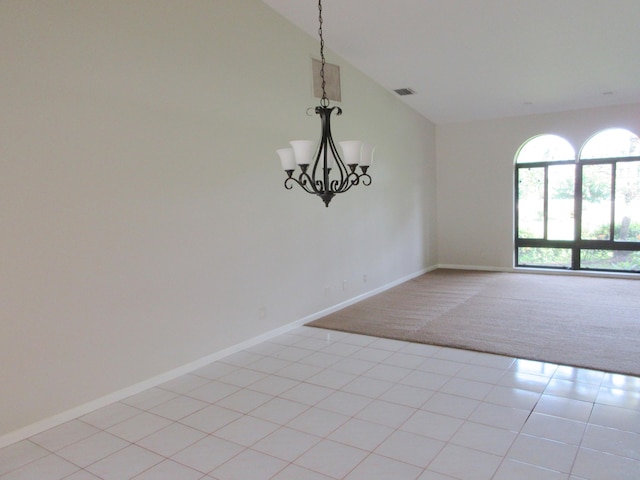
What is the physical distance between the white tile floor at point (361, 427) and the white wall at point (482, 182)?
4426mm

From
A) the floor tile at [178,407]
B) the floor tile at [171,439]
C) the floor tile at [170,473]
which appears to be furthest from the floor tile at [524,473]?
the floor tile at [178,407]

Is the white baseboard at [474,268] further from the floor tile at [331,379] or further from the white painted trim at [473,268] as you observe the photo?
the floor tile at [331,379]

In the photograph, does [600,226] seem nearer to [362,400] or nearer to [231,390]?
[362,400]

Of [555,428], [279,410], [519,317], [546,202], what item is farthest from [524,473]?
[546,202]

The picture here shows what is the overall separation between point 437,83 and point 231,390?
15.5ft

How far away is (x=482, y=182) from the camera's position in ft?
25.3

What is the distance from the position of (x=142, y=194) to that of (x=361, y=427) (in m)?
2.21

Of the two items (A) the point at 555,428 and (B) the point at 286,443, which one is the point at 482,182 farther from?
(B) the point at 286,443

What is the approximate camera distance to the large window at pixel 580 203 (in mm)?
6668

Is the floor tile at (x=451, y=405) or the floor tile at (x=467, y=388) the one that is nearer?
the floor tile at (x=451, y=405)

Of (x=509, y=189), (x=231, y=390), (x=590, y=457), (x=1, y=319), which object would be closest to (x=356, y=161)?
(x=231, y=390)

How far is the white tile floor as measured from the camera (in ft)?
7.43

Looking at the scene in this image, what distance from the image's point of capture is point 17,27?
8.59 feet

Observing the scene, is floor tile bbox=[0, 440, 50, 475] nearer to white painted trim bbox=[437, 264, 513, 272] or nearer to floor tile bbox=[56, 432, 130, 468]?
floor tile bbox=[56, 432, 130, 468]
